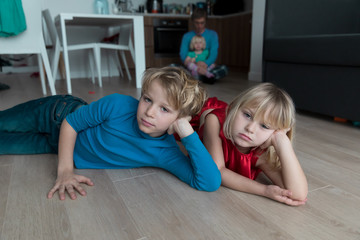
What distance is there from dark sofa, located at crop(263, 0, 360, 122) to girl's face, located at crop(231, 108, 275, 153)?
3.26 ft

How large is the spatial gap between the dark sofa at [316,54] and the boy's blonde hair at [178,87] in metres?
1.06

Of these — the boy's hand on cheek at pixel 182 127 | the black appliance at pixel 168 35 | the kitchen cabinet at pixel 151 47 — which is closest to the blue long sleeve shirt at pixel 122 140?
the boy's hand on cheek at pixel 182 127

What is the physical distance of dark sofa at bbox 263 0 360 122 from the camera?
1.53m

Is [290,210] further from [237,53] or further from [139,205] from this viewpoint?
[237,53]

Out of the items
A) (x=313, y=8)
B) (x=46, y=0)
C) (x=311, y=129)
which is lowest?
(x=311, y=129)

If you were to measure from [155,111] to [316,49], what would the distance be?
126cm

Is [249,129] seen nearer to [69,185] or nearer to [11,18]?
[69,185]

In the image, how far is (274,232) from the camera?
2.20ft

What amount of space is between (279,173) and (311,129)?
80 cm

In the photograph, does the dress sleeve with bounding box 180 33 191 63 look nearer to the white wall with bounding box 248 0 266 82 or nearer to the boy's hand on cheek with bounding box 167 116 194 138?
the white wall with bounding box 248 0 266 82

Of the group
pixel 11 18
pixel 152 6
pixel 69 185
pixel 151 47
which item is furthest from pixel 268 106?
pixel 152 6

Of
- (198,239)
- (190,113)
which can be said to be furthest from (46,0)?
(198,239)

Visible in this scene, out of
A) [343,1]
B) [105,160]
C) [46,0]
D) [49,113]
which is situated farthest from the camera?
[46,0]

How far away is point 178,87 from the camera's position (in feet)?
2.65
